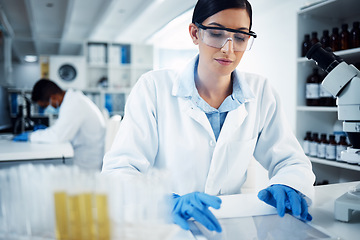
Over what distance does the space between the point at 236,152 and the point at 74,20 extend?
643cm

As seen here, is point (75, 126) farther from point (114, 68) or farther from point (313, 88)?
point (114, 68)

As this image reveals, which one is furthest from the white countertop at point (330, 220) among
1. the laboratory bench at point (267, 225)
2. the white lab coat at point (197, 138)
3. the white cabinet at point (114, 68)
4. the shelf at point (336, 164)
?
the white cabinet at point (114, 68)

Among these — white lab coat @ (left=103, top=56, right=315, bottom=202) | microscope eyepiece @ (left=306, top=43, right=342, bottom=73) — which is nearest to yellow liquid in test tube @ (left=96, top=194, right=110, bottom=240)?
white lab coat @ (left=103, top=56, right=315, bottom=202)

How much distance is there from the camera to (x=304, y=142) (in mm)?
2703

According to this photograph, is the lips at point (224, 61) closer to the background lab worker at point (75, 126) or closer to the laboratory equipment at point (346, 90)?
the laboratory equipment at point (346, 90)

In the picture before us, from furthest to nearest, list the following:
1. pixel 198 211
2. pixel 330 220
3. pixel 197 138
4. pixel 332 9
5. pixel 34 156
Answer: pixel 332 9 < pixel 34 156 < pixel 197 138 < pixel 330 220 < pixel 198 211

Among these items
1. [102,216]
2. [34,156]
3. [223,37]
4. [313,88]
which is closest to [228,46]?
[223,37]

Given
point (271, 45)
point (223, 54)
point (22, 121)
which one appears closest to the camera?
point (223, 54)

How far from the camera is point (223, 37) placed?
1107 millimetres

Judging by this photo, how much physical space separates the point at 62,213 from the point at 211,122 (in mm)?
840

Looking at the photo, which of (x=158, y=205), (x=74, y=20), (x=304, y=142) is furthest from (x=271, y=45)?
(x=74, y=20)

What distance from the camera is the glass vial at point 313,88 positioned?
259 cm

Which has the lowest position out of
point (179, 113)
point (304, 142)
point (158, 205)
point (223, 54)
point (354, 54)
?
point (304, 142)

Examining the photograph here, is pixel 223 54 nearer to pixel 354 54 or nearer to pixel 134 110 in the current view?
pixel 134 110
